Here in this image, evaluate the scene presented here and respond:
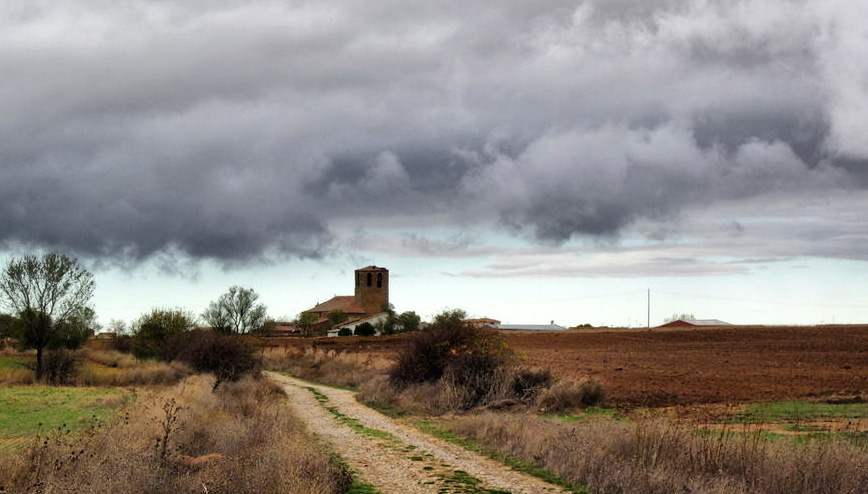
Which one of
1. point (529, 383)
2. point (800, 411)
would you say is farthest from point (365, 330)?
point (800, 411)

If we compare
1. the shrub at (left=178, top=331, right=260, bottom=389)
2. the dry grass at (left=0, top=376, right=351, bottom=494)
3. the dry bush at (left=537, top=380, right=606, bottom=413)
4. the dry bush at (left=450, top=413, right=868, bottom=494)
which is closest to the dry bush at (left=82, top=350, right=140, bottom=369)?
the shrub at (left=178, top=331, right=260, bottom=389)

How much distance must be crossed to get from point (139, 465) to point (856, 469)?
1138 cm

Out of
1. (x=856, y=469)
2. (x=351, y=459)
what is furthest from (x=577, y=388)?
(x=856, y=469)

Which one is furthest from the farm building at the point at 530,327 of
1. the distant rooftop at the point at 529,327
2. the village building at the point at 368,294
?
the village building at the point at 368,294

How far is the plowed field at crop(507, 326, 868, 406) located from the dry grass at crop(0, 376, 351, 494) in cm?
1654

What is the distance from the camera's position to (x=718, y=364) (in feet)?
156

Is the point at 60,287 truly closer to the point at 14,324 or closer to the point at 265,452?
the point at 14,324

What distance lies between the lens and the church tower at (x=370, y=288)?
137m

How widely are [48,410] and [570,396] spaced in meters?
17.3

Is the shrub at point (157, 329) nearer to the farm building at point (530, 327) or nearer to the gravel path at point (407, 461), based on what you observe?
the gravel path at point (407, 461)

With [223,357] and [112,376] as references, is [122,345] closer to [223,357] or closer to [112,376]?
[112,376]

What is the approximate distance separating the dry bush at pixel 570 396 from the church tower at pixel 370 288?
110 meters

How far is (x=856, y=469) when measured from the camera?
1210cm

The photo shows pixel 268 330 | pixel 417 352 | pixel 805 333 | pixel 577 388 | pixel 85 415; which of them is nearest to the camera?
pixel 85 415
